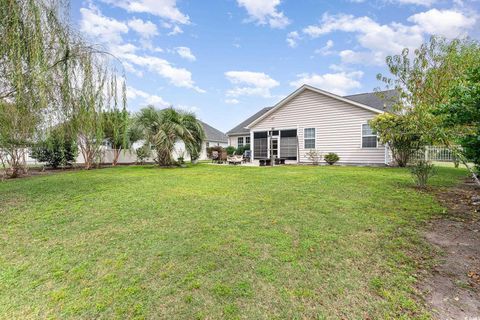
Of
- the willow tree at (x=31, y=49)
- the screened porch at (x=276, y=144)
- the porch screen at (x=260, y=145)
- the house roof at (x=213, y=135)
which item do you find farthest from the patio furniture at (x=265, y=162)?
the house roof at (x=213, y=135)

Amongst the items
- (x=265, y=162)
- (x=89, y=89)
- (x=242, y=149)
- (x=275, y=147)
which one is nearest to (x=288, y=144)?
(x=275, y=147)

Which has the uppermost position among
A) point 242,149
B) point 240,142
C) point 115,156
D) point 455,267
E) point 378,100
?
point 378,100

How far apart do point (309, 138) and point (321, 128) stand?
1.05m

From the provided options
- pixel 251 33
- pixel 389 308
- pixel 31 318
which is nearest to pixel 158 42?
pixel 251 33

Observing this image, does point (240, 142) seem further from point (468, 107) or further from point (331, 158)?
point (468, 107)

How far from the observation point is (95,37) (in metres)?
6.05

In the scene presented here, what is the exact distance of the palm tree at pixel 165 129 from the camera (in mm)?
14281

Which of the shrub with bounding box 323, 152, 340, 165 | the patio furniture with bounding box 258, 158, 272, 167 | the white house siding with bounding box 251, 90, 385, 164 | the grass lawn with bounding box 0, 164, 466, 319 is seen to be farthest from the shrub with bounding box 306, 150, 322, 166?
the grass lawn with bounding box 0, 164, 466, 319

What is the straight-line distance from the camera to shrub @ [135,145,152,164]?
15.3m

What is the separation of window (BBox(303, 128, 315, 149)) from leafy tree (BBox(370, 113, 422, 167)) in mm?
4506

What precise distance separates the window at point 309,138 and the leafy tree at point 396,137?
4.51 meters

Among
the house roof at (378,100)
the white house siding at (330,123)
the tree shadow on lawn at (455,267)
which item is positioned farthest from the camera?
the white house siding at (330,123)

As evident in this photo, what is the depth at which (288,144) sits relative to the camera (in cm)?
1747

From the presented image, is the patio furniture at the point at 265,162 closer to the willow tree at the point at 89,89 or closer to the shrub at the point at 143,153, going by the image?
the shrub at the point at 143,153
